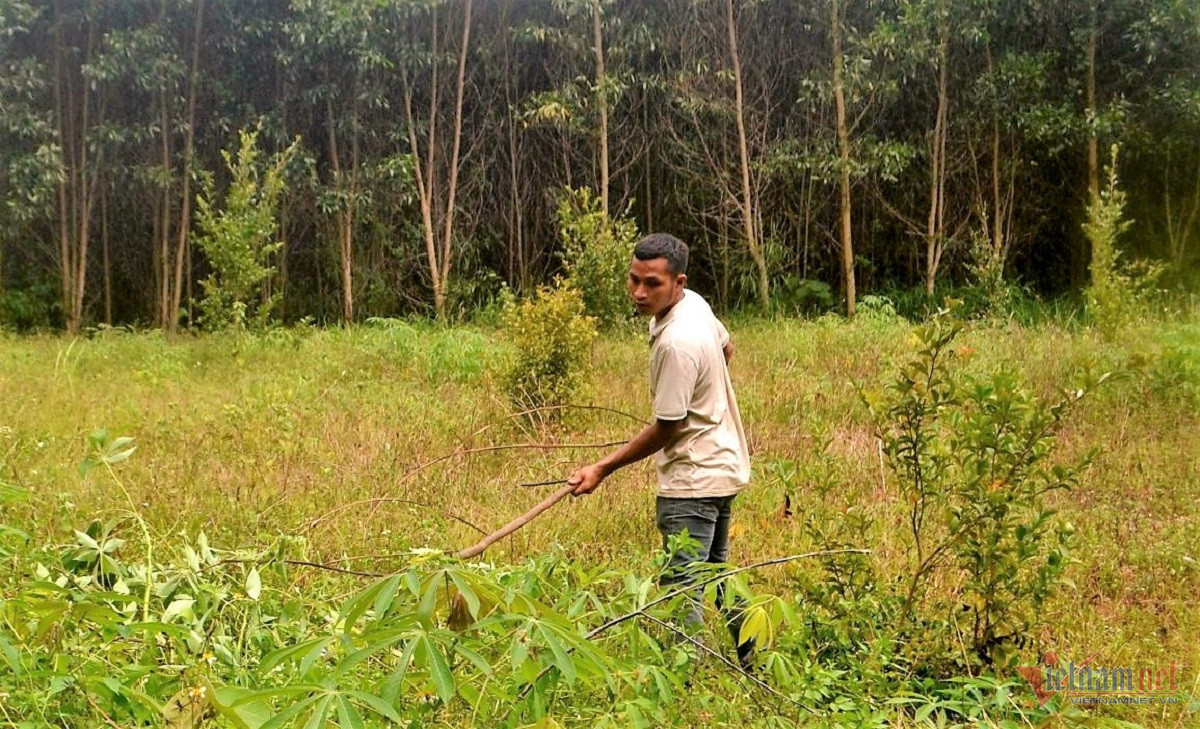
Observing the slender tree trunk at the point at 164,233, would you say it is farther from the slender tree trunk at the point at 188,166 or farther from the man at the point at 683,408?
the man at the point at 683,408

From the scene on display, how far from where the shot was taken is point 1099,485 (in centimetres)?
511

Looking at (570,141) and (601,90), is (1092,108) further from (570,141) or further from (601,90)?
(570,141)

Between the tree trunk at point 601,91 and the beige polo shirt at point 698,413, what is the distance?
365 inches

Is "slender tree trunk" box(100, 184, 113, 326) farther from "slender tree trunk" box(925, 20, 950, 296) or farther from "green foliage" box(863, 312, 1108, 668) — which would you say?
"green foliage" box(863, 312, 1108, 668)

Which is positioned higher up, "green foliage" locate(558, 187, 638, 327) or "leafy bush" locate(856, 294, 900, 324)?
"green foliage" locate(558, 187, 638, 327)

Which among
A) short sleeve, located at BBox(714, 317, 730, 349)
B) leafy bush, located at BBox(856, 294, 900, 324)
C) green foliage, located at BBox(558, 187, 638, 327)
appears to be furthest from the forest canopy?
short sleeve, located at BBox(714, 317, 730, 349)

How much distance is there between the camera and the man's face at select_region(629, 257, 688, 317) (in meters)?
2.97

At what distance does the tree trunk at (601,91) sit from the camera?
12.3 m

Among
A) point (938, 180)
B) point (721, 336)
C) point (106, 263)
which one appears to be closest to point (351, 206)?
point (106, 263)

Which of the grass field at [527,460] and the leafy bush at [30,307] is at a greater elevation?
the leafy bush at [30,307]

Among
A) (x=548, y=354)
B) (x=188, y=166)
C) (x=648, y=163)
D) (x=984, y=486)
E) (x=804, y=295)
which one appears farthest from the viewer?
(x=648, y=163)

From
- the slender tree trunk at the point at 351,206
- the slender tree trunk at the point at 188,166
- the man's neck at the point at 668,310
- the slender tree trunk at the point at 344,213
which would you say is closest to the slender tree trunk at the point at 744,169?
the slender tree trunk at the point at 351,206

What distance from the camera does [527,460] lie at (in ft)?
18.0

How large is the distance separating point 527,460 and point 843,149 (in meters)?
8.41
